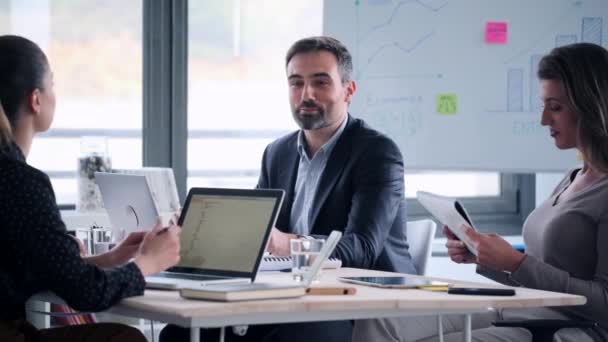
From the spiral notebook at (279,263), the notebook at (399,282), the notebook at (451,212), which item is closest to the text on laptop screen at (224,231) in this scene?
the notebook at (399,282)

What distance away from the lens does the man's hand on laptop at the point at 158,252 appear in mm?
2199

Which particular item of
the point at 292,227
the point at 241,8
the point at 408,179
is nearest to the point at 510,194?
the point at 408,179

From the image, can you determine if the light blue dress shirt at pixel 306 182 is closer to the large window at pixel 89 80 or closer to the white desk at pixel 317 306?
the white desk at pixel 317 306

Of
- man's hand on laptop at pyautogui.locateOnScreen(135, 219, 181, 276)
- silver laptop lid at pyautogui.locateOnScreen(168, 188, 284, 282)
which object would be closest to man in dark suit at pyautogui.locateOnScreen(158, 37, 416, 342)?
silver laptop lid at pyautogui.locateOnScreen(168, 188, 284, 282)

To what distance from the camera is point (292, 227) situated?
3.42m

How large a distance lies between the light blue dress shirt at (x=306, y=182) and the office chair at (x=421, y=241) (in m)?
0.35

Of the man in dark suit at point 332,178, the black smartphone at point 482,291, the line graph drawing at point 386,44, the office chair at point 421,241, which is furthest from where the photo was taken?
the line graph drawing at point 386,44

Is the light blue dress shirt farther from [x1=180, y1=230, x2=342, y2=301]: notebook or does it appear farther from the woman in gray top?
[x1=180, y1=230, x2=342, y2=301]: notebook

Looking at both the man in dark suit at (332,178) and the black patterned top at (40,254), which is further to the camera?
the man in dark suit at (332,178)

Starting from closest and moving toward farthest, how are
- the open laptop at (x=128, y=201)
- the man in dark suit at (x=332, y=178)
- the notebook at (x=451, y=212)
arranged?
the notebook at (x=451, y=212) < the open laptop at (x=128, y=201) < the man in dark suit at (x=332, y=178)

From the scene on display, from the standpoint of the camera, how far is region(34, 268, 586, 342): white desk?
1.89m

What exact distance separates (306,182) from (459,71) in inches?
51.3

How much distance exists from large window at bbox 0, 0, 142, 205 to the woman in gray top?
220cm

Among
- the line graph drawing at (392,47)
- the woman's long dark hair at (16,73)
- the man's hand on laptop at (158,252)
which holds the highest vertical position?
the line graph drawing at (392,47)
